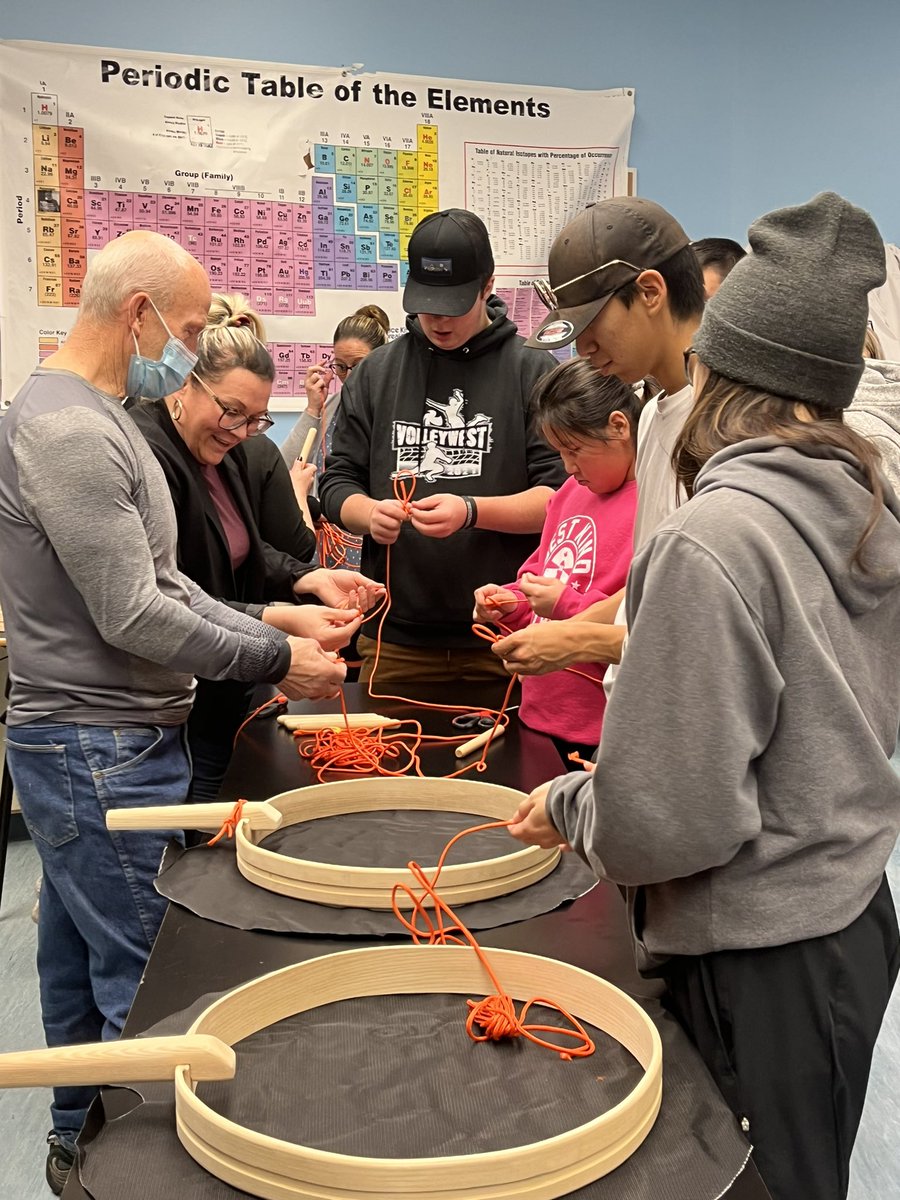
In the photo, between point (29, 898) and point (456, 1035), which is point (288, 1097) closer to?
point (456, 1035)

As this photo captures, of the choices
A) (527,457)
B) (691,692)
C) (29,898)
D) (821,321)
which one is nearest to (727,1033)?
(691,692)

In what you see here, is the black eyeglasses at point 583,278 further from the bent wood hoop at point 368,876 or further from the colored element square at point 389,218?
the colored element square at point 389,218

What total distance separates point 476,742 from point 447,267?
114 cm

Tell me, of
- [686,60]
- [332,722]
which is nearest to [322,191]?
[686,60]

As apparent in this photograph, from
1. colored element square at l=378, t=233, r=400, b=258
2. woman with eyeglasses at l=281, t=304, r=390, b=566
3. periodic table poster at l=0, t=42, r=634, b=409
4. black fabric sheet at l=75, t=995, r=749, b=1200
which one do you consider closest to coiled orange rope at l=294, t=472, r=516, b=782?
black fabric sheet at l=75, t=995, r=749, b=1200

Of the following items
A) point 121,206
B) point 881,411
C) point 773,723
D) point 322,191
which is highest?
point 322,191

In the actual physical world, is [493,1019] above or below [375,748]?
above

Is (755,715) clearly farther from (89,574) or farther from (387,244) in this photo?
(387,244)

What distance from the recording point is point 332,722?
79.4 inches

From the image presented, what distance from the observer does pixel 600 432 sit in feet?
6.53

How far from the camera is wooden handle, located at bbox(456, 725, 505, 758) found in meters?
1.87

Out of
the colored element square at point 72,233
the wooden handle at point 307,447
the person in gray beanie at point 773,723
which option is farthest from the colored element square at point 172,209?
the person in gray beanie at point 773,723

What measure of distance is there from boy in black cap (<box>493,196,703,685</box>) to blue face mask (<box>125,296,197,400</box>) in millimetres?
572

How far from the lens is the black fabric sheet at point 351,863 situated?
49.2 inches
